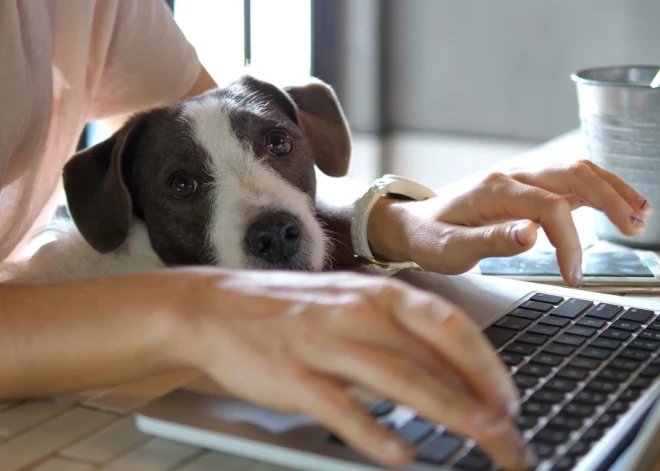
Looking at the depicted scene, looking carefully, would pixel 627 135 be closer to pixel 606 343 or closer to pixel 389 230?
pixel 389 230

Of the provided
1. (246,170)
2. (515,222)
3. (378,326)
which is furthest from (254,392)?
(246,170)

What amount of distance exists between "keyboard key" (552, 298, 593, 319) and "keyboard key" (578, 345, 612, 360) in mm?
80

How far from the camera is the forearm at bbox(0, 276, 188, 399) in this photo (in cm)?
60

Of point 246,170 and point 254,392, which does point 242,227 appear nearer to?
point 246,170

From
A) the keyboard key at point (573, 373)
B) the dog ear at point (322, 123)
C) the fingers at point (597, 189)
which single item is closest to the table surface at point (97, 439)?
the keyboard key at point (573, 373)

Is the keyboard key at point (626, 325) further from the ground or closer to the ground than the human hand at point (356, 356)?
closer to the ground

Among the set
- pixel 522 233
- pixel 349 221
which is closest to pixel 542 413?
pixel 522 233

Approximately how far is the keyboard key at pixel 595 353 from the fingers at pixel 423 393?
223 millimetres

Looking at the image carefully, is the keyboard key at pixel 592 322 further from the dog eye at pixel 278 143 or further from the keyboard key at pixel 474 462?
the dog eye at pixel 278 143

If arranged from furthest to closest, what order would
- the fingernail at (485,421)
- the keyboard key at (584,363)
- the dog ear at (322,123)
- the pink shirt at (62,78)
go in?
1. the dog ear at (322,123)
2. the pink shirt at (62,78)
3. the keyboard key at (584,363)
4. the fingernail at (485,421)

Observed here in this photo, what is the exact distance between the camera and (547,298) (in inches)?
32.7

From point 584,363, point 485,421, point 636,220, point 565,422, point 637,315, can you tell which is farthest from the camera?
point 636,220

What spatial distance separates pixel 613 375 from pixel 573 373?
3 centimetres

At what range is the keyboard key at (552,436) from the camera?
54 centimetres
